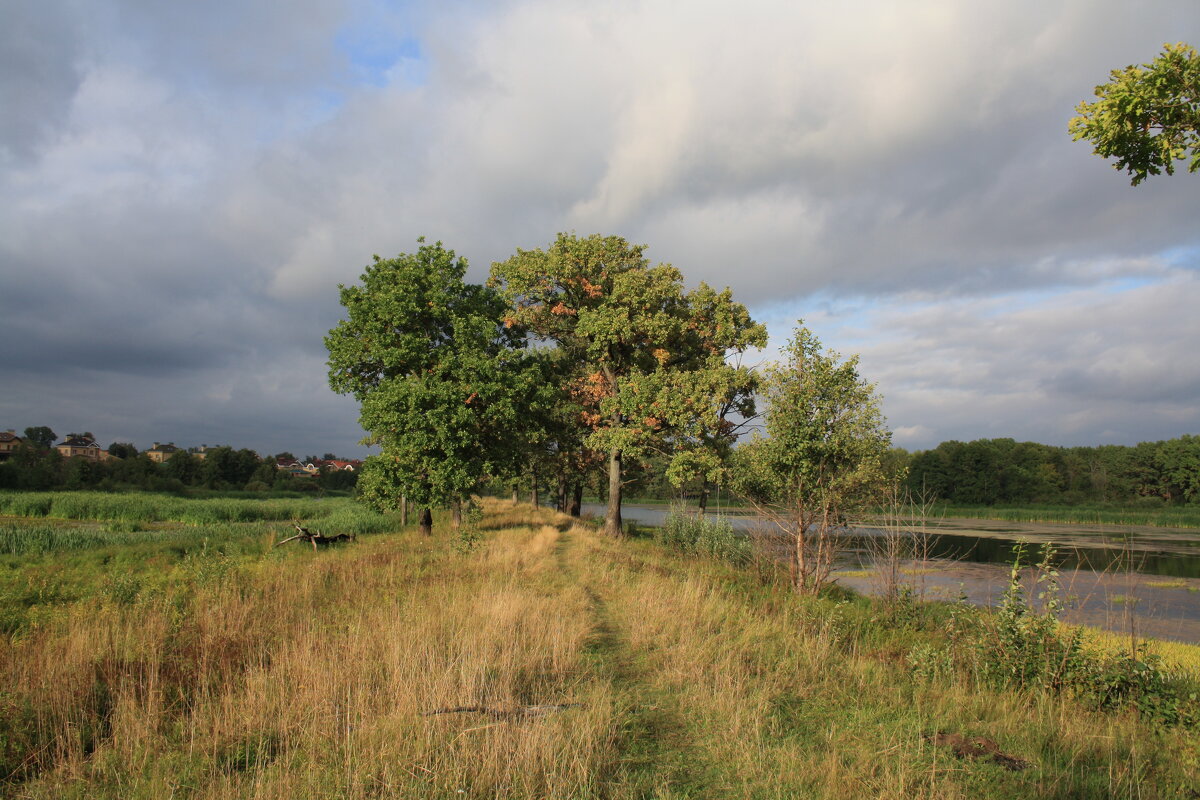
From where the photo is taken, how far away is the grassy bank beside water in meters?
4.70

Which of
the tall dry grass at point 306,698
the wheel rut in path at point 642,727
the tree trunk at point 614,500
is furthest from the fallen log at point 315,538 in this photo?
the wheel rut in path at point 642,727

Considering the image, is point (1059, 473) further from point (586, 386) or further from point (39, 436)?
point (39, 436)

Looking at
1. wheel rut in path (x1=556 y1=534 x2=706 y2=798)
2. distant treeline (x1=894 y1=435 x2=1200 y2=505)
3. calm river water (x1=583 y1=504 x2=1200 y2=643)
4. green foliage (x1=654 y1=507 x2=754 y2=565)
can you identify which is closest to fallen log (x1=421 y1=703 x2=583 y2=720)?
wheel rut in path (x1=556 y1=534 x2=706 y2=798)

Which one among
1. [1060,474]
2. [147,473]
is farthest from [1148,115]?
[1060,474]

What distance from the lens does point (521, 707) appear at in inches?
231

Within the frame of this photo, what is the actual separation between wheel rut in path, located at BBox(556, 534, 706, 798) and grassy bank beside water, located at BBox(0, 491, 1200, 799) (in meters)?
0.03

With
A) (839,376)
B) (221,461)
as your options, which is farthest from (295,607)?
(221,461)

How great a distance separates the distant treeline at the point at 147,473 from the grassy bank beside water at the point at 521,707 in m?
82.4

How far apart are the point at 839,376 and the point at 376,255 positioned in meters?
17.7

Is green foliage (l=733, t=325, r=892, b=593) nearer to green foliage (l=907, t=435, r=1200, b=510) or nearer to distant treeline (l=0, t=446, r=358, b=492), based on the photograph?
distant treeline (l=0, t=446, r=358, b=492)

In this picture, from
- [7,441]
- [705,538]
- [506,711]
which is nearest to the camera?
[506,711]

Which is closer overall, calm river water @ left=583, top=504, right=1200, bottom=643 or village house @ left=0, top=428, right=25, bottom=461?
calm river water @ left=583, top=504, right=1200, bottom=643

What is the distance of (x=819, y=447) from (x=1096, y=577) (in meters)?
7.53

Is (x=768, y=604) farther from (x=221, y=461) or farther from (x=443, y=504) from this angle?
(x=221, y=461)
